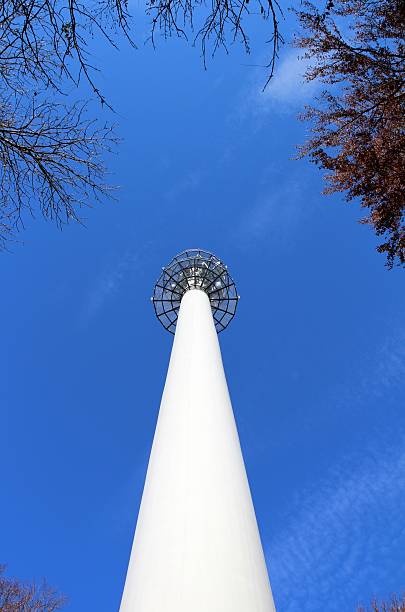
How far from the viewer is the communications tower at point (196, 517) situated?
6391 millimetres

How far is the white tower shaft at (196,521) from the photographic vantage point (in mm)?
6379

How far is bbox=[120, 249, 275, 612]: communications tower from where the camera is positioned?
21.0ft

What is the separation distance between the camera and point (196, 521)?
727 centimetres

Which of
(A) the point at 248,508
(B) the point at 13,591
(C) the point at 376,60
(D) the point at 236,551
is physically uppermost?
(C) the point at 376,60

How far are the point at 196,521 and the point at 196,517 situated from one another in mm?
68

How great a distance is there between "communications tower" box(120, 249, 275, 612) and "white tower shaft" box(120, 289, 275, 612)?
0.01 meters

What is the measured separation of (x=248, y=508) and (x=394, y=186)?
6.01 meters

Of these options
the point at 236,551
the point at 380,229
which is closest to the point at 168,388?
the point at 236,551

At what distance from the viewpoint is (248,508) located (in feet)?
26.9

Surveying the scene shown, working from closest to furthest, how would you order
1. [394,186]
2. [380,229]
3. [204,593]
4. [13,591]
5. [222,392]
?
[204,593] → [394,186] → [380,229] → [222,392] → [13,591]

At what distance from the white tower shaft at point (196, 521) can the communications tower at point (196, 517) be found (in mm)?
13

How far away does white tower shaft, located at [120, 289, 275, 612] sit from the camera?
6.38 meters

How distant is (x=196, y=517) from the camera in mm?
7324

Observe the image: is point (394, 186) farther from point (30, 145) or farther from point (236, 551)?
point (236, 551)
